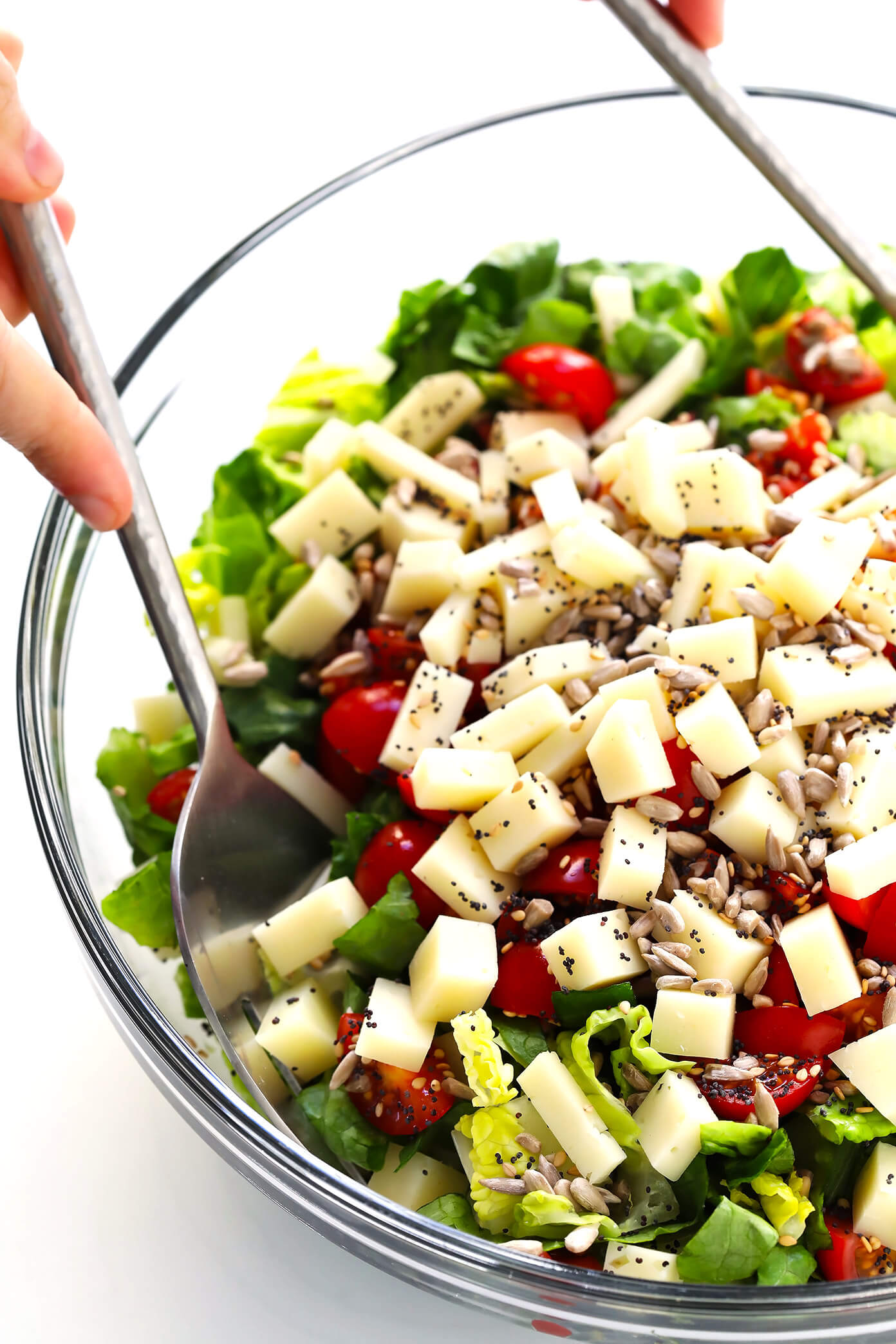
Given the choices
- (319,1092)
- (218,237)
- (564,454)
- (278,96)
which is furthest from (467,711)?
(278,96)

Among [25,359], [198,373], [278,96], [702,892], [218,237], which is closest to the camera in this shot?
[25,359]

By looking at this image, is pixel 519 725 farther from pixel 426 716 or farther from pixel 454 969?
pixel 454 969

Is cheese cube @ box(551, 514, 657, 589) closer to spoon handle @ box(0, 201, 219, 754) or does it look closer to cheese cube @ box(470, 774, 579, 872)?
cheese cube @ box(470, 774, 579, 872)

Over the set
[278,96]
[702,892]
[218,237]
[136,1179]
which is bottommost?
[136,1179]

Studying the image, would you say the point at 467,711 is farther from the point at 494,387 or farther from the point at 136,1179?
the point at 136,1179

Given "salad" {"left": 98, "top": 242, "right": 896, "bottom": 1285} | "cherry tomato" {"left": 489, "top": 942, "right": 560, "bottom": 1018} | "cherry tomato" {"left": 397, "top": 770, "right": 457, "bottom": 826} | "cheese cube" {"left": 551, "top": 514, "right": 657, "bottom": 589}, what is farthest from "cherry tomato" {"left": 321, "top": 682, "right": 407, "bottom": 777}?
"cherry tomato" {"left": 489, "top": 942, "right": 560, "bottom": 1018}

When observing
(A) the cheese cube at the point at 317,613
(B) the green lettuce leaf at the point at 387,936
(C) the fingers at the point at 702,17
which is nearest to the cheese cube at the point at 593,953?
(B) the green lettuce leaf at the point at 387,936

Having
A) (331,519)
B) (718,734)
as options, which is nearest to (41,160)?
(331,519)
